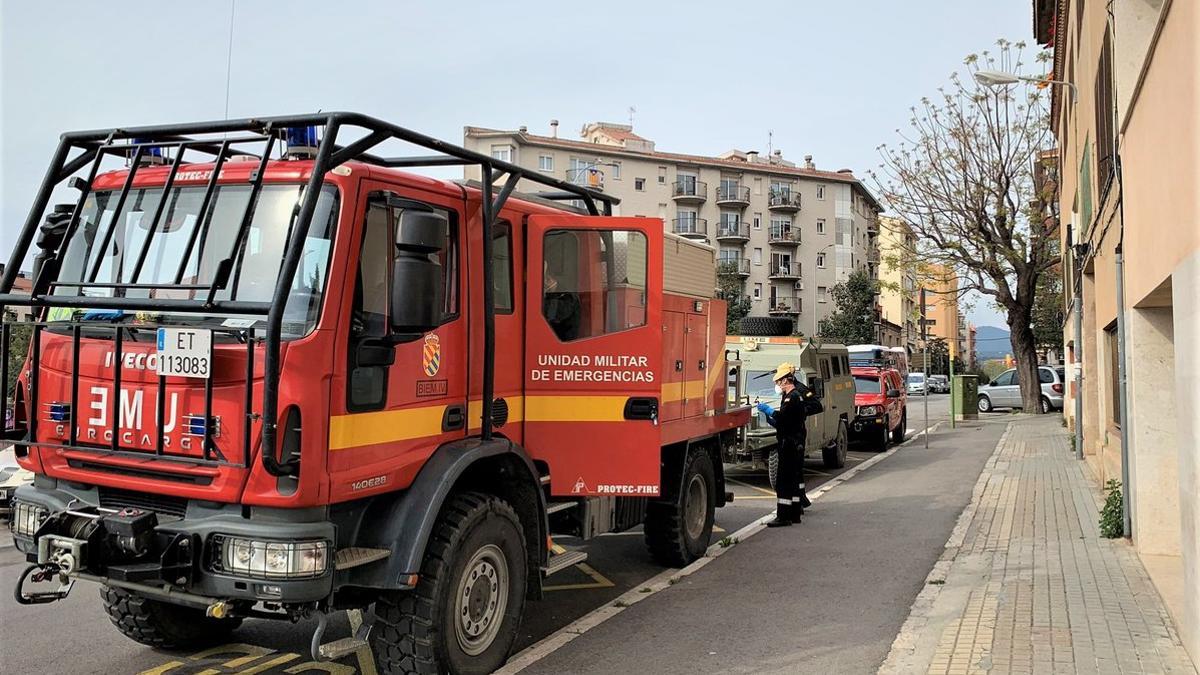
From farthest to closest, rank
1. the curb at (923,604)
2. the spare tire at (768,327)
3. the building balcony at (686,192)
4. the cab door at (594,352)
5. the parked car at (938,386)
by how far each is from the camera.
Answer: the building balcony at (686,192), the parked car at (938,386), the spare tire at (768,327), the cab door at (594,352), the curb at (923,604)

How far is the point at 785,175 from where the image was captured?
69.2 metres

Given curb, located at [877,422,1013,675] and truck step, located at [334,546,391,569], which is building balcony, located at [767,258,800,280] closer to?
curb, located at [877,422,1013,675]

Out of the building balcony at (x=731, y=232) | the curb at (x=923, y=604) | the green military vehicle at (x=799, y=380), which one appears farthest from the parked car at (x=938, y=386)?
the curb at (x=923, y=604)

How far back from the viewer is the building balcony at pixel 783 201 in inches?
2697

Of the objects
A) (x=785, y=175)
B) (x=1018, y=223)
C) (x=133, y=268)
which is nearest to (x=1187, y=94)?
(x=133, y=268)

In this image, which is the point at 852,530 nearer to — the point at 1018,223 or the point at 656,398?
the point at 656,398

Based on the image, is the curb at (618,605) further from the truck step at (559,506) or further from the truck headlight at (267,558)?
the truck headlight at (267,558)

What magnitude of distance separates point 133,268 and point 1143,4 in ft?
28.5

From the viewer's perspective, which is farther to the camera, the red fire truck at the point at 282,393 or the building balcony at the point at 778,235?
the building balcony at the point at 778,235

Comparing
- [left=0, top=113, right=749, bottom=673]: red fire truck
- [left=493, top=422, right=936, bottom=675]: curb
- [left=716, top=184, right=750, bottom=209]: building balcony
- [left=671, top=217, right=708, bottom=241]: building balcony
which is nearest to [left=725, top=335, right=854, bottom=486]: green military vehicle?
[left=493, top=422, right=936, bottom=675]: curb

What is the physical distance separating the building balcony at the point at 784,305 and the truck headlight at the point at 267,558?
66.0 metres

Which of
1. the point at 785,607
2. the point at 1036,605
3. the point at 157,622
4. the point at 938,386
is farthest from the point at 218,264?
the point at 938,386

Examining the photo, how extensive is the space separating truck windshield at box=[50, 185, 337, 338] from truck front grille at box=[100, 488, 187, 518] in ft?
2.89

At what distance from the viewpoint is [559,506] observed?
6.32 m
